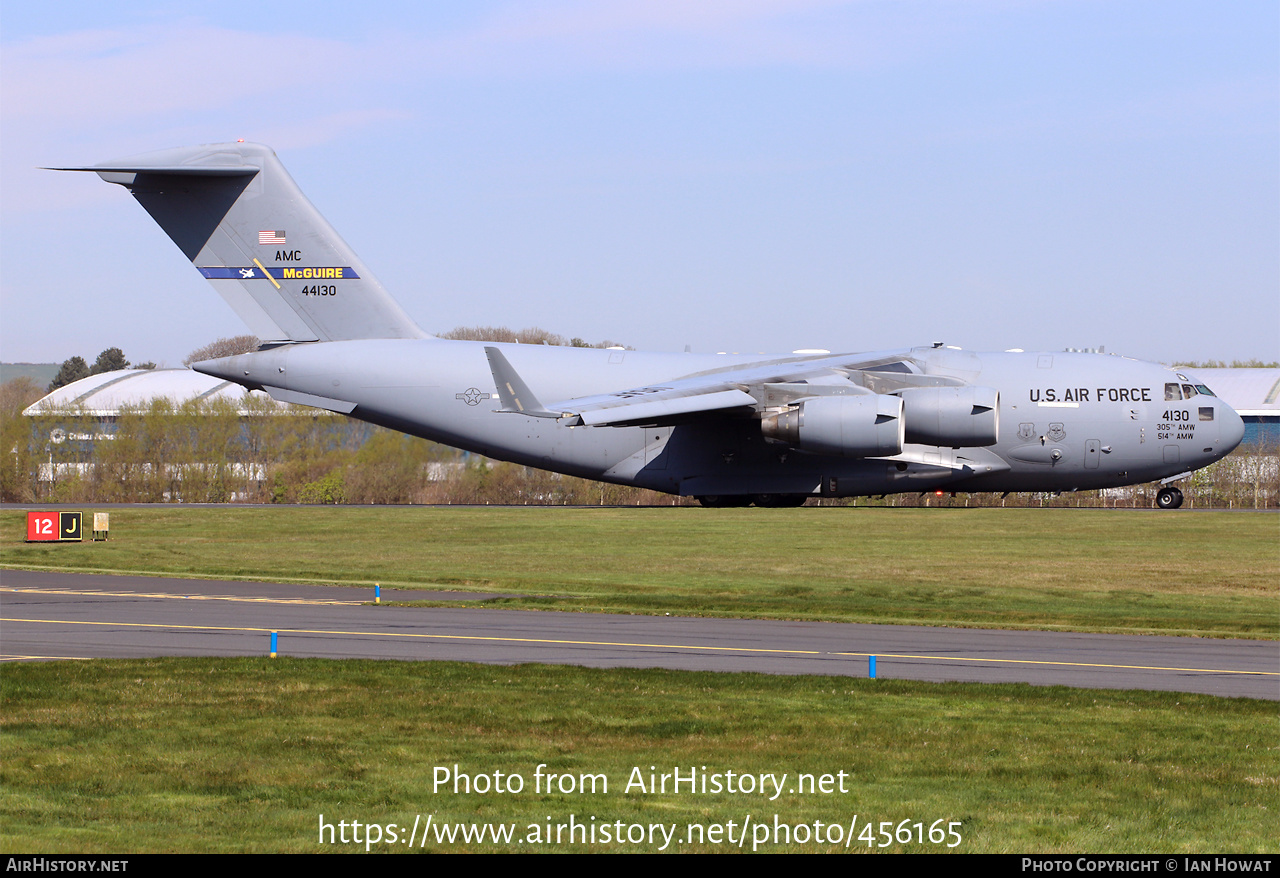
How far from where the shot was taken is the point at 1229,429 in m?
33.0

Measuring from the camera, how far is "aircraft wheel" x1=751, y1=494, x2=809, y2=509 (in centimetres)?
3312

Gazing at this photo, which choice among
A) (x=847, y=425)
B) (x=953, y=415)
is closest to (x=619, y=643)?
(x=847, y=425)

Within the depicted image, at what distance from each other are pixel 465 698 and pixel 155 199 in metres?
23.9

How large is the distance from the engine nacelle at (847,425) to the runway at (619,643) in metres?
9.89

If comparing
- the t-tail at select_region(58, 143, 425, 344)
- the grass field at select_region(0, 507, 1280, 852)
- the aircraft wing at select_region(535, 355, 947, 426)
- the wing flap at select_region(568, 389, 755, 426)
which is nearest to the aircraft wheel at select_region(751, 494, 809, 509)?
the aircraft wing at select_region(535, 355, 947, 426)

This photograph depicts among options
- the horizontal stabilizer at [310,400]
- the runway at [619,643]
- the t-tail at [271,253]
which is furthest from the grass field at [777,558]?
the t-tail at [271,253]

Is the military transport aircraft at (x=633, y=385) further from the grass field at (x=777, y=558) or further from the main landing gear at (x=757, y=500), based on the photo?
the grass field at (x=777, y=558)

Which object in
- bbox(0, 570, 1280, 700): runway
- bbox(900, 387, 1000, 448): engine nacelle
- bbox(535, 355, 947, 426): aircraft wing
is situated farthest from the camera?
bbox(900, 387, 1000, 448): engine nacelle

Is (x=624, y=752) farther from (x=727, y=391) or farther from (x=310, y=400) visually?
(x=310, y=400)

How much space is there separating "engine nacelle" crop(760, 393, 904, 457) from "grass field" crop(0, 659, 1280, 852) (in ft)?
51.0

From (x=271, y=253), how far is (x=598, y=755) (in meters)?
25.5

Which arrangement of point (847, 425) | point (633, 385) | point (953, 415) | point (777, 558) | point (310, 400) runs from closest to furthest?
1. point (777, 558)
2. point (847, 425)
3. point (953, 415)
4. point (633, 385)
5. point (310, 400)

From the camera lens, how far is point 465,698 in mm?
12750

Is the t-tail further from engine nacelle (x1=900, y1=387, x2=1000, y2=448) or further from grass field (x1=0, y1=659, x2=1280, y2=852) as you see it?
grass field (x1=0, y1=659, x2=1280, y2=852)
